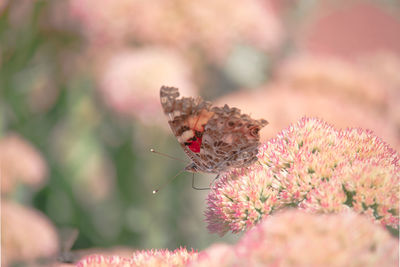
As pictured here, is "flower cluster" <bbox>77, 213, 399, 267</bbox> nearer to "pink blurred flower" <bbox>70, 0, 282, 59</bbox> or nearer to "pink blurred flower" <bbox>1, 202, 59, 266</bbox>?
"pink blurred flower" <bbox>1, 202, 59, 266</bbox>

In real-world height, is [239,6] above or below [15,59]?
above

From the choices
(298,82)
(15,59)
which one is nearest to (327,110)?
(298,82)

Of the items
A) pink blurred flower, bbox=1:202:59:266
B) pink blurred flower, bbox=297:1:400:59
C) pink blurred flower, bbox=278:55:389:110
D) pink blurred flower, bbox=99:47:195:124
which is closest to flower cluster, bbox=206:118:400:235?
pink blurred flower, bbox=1:202:59:266

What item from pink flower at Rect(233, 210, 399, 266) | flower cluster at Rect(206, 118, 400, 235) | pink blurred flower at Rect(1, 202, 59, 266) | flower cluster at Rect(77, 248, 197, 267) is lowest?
pink flower at Rect(233, 210, 399, 266)

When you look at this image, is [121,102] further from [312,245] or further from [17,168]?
[312,245]

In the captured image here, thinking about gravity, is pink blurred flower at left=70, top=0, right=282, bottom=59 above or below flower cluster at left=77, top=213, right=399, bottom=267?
above

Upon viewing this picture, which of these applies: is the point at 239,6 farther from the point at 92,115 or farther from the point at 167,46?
the point at 92,115
